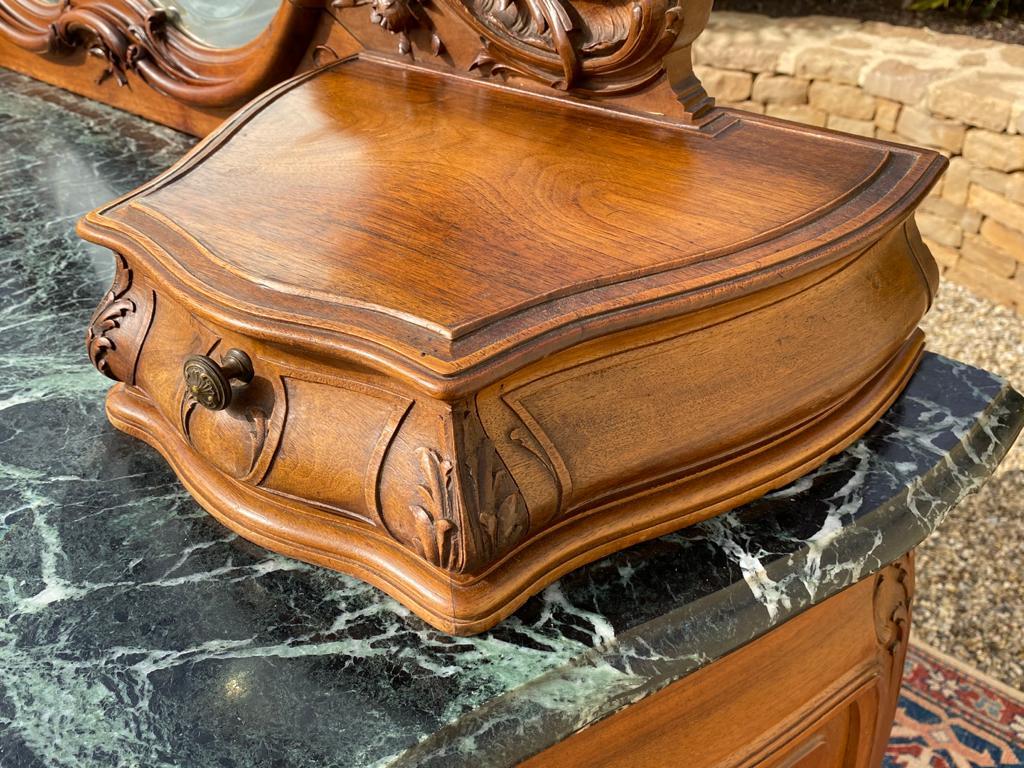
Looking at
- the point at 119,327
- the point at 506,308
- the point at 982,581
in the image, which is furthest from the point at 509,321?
the point at 982,581

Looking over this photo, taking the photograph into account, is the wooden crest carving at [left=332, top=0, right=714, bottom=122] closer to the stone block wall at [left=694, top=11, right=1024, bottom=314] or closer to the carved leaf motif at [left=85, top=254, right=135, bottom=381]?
the carved leaf motif at [left=85, top=254, right=135, bottom=381]

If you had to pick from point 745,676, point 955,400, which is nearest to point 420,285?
point 745,676

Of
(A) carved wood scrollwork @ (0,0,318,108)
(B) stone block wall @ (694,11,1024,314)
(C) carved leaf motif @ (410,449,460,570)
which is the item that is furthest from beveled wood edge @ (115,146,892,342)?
(B) stone block wall @ (694,11,1024,314)

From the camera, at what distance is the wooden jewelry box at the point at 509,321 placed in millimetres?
832

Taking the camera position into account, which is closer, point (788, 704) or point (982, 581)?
point (788, 704)

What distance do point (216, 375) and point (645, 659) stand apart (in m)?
0.43

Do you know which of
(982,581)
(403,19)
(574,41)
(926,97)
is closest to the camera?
(574,41)

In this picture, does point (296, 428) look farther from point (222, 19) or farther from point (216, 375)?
point (222, 19)

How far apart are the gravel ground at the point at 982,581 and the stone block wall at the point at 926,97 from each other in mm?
727

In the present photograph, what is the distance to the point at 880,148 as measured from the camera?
43.6 inches

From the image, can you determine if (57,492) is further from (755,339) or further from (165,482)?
(755,339)

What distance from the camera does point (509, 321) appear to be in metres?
0.81

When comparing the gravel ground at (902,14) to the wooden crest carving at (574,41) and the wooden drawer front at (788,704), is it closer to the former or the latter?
the wooden crest carving at (574,41)

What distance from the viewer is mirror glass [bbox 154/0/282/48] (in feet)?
5.58
